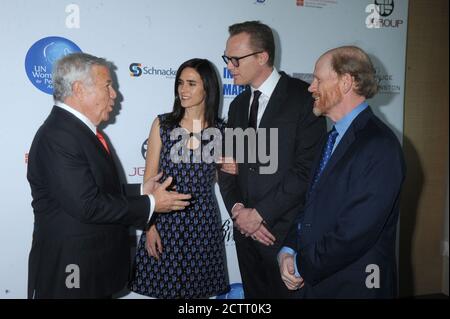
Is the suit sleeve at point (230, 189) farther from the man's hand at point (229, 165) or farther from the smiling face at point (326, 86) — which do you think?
the smiling face at point (326, 86)

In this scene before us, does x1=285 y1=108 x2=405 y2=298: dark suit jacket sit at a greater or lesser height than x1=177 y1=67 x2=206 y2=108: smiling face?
lesser

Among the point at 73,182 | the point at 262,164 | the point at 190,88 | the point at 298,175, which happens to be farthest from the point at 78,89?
the point at 298,175

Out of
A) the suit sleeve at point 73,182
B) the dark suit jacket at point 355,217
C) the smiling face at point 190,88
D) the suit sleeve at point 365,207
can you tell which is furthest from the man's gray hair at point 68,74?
the suit sleeve at point 365,207

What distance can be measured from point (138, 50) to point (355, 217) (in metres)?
2.14

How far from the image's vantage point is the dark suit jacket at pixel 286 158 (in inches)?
96.6

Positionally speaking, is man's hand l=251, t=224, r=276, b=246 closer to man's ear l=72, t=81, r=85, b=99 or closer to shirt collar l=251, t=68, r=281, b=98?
shirt collar l=251, t=68, r=281, b=98

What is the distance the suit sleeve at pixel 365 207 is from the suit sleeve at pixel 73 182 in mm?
1022

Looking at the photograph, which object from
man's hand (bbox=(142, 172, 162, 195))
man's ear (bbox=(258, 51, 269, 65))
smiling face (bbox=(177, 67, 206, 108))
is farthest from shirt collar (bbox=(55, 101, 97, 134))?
man's ear (bbox=(258, 51, 269, 65))

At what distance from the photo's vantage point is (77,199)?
1924 millimetres

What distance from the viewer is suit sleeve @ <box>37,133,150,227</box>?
1.92 metres

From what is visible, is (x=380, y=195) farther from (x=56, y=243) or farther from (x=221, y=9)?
(x=221, y=9)

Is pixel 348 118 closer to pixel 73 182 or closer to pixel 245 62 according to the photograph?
pixel 245 62

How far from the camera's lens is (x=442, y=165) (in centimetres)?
405

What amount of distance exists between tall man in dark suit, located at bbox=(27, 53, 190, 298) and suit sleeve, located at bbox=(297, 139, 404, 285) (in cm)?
94
